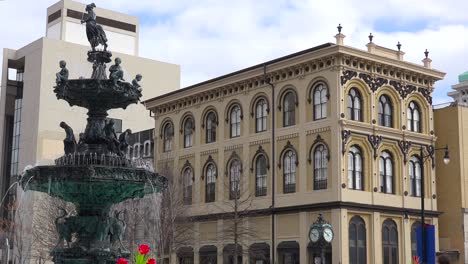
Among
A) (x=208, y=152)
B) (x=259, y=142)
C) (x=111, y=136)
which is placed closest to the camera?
(x=111, y=136)

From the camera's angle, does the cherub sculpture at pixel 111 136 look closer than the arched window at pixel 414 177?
Yes

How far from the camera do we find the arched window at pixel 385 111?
49500 millimetres

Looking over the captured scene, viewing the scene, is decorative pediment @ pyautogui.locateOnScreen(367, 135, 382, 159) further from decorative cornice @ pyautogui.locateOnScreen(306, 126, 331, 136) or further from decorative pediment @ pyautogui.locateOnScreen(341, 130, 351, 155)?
decorative cornice @ pyautogui.locateOnScreen(306, 126, 331, 136)

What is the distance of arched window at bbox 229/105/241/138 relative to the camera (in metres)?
54.3

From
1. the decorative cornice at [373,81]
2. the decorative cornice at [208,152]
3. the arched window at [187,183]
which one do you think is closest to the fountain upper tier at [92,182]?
the decorative cornice at [373,81]

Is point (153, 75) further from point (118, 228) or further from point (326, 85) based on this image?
point (118, 228)

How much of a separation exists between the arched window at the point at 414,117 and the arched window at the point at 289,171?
7.86 metres

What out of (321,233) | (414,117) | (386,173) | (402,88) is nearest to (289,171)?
(386,173)

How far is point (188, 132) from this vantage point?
58.9m

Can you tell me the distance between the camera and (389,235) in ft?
160

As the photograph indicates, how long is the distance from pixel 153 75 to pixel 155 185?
73.5 metres

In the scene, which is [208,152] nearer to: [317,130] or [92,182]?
[317,130]

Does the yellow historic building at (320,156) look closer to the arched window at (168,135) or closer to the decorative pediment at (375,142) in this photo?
the decorative pediment at (375,142)

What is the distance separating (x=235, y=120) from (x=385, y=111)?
10.4m
